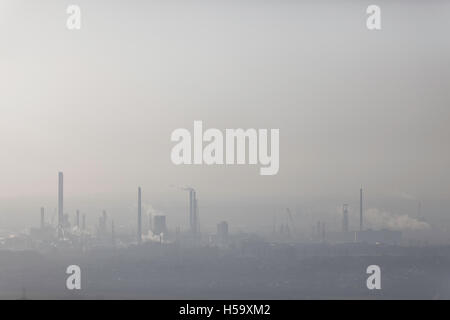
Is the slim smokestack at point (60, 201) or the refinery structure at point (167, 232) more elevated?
the slim smokestack at point (60, 201)

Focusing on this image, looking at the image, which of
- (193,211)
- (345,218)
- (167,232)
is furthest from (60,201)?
(345,218)

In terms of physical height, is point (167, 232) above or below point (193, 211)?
below

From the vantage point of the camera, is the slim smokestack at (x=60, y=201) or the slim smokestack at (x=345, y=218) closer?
the slim smokestack at (x=60, y=201)

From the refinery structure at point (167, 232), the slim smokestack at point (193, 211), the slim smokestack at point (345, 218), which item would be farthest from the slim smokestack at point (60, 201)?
the slim smokestack at point (345, 218)

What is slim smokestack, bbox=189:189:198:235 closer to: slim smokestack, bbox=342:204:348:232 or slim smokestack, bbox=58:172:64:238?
slim smokestack, bbox=58:172:64:238

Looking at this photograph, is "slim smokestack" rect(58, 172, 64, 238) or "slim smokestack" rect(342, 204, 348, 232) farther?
"slim smokestack" rect(342, 204, 348, 232)

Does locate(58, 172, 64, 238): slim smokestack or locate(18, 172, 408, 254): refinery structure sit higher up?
locate(58, 172, 64, 238): slim smokestack

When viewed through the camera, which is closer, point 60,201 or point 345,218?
point 60,201

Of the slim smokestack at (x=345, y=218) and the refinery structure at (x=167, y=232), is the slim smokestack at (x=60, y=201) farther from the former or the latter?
the slim smokestack at (x=345, y=218)

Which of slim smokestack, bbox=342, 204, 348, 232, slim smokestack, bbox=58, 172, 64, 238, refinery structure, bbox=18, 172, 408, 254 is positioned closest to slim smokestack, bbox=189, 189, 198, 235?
refinery structure, bbox=18, 172, 408, 254

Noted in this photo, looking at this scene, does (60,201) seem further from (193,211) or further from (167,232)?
(193,211)

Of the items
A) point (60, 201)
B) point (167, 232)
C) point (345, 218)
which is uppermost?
point (60, 201)
